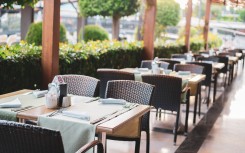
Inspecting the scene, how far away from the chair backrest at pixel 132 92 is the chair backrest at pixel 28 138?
1.52 metres

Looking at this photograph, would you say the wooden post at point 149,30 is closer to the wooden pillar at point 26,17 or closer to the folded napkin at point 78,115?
the wooden pillar at point 26,17

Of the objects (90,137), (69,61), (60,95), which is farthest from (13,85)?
(90,137)

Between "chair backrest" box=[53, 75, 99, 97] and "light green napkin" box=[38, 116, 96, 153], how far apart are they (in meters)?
1.12

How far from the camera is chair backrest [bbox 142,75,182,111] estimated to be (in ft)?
15.1

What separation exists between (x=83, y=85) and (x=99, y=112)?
3.09 ft

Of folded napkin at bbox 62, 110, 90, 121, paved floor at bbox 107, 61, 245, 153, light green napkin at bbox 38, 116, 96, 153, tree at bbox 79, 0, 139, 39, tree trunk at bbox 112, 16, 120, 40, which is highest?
tree at bbox 79, 0, 139, 39

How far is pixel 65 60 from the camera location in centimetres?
530

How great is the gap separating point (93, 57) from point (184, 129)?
71.3 inches

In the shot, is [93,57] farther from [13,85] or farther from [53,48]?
[13,85]

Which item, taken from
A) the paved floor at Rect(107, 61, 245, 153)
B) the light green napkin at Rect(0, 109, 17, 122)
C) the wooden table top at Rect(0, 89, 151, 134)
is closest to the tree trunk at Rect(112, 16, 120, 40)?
the paved floor at Rect(107, 61, 245, 153)

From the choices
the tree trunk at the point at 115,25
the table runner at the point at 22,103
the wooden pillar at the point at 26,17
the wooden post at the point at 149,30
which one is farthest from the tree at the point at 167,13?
the table runner at the point at 22,103

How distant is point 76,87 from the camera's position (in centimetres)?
374

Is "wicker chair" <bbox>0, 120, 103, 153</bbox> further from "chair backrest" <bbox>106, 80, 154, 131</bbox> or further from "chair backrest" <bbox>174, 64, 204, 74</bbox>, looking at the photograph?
"chair backrest" <bbox>174, 64, 204, 74</bbox>

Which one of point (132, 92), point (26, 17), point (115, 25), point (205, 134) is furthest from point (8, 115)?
point (115, 25)
